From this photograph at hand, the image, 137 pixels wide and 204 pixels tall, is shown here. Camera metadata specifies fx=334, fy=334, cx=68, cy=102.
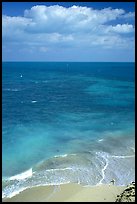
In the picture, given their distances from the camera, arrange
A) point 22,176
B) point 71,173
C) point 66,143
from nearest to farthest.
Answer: point 71,173
point 22,176
point 66,143

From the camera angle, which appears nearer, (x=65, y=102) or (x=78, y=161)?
(x=78, y=161)

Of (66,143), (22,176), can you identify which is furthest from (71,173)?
(66,143)

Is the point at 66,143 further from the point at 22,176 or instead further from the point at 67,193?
the point at 67,193

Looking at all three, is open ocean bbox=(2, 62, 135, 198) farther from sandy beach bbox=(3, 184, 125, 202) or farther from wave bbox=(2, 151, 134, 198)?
sandy beach bbox=(3, 184, 125, 202)

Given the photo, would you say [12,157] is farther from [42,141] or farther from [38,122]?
[38,122]

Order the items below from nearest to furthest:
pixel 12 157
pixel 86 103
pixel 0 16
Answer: pixel 0 16
pixel 12 157
pixel 86 103

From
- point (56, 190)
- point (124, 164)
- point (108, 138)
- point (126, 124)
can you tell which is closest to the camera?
point (56, 190)

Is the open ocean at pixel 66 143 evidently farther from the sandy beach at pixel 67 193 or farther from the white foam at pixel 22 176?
the sandy beach at pixel 67 193

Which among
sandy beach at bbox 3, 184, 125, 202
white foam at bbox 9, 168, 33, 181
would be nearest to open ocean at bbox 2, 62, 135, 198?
white foam at bbox 9, 168, 33, 181

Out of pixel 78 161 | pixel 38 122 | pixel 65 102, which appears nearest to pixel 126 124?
pixel 38 122
